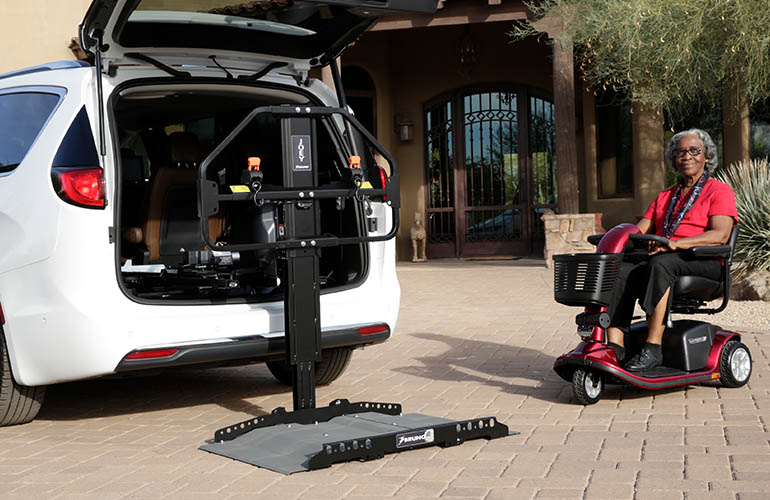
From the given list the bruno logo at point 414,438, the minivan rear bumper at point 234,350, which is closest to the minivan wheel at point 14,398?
the minivan rear bumper at point 234,350

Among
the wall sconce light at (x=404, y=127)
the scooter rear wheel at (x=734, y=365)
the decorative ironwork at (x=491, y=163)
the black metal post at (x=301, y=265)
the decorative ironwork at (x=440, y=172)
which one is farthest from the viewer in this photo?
the decorative ironwork at (x=440, y=172)

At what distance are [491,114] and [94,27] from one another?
43.8ft

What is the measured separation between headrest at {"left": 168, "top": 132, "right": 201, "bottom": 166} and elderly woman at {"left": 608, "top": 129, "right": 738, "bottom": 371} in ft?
8.18

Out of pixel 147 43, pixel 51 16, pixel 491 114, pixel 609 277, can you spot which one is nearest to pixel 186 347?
pixel 147 43

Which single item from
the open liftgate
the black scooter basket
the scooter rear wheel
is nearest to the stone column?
the scooter rear wheel

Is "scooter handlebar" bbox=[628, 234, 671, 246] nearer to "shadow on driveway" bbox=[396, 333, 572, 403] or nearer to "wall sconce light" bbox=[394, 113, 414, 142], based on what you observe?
"shadow on driveway" bbox=[396, 333, 572, 403]

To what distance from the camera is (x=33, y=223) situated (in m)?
4.77

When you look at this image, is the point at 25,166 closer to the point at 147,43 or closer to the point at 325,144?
the point at 147,43

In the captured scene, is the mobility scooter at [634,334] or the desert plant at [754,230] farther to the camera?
the desert plant at [754,230]

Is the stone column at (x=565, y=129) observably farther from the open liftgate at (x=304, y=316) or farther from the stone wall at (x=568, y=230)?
the open liftgate at (x=304, y=316)

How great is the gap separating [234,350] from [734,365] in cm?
272

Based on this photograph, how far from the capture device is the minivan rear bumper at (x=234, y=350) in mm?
4754

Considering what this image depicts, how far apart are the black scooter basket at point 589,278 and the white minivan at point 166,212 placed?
3.03 feet

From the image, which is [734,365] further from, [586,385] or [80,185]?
[80,185]
